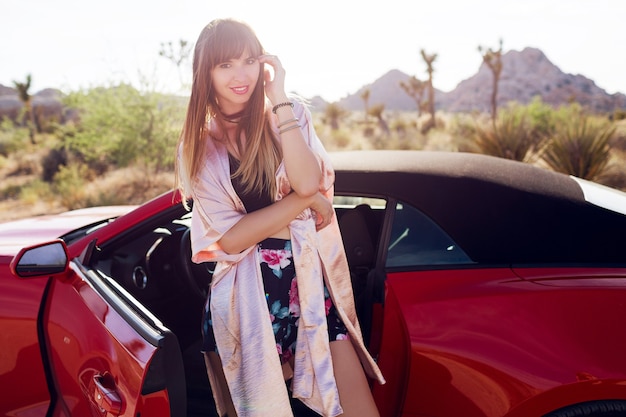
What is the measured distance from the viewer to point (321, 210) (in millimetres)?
1976

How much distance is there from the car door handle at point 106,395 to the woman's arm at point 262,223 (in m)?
0.56

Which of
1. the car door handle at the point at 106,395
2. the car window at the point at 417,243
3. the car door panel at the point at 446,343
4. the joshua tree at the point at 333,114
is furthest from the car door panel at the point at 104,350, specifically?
the joshua tree at the point at 333,114

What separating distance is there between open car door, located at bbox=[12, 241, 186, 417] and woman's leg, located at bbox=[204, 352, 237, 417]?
243 millimetres

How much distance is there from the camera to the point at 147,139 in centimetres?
1259

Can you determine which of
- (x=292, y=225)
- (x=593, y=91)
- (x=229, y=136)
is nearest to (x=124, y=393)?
(x=292, y=225)

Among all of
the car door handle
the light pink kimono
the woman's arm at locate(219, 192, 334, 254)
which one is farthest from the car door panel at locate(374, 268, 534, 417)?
the car door handle

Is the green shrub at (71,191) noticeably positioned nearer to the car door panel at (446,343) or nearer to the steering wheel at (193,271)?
the steering wheel at (193,271)

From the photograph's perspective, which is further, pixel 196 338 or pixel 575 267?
pixel 196 338

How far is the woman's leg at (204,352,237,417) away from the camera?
2.00 m

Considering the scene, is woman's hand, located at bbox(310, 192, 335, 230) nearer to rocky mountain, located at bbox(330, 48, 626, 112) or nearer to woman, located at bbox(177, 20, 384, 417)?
woman, located at bbox(177, 20, 384, 417)

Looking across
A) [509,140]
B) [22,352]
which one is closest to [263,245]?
[22,352]

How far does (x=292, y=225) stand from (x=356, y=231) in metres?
0.56

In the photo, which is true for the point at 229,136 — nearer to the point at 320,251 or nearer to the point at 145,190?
the point at 320,251

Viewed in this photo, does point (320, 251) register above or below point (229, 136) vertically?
below
